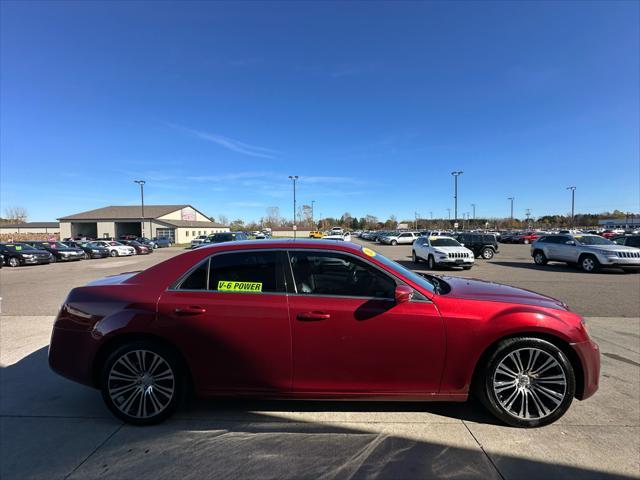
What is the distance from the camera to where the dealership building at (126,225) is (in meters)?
62.0

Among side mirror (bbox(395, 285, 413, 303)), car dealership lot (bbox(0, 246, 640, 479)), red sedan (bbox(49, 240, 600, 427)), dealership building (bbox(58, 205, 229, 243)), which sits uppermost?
dealership building (bbox(58, 205, 229, 243))

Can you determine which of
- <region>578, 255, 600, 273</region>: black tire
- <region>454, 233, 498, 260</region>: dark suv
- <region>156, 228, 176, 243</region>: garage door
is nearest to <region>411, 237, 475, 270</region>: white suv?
<region>578, 255, 600, 273</region>: black tire

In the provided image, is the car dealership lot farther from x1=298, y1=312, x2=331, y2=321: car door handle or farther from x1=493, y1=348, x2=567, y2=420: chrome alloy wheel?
x1=298, y1=312, x2=331, y2=321: car door handle

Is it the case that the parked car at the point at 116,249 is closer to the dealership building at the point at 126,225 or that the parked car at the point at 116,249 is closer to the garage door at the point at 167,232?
the dealership building at the point at 126,225

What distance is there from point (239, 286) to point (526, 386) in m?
2.71

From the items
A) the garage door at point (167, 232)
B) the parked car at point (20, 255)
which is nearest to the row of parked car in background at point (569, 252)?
the parked car at point (20, 255)

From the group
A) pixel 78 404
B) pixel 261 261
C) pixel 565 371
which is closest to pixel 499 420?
pixel 565 371

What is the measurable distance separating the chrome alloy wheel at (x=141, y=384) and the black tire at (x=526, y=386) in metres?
2.79

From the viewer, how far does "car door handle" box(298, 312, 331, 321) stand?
9.26 ft

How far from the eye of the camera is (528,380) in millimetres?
2916

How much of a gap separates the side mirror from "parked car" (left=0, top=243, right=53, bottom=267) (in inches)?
1069

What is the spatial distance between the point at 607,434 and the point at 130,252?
35034 mm

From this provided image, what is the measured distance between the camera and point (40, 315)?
6922 mm

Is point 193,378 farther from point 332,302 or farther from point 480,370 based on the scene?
point 480,370
